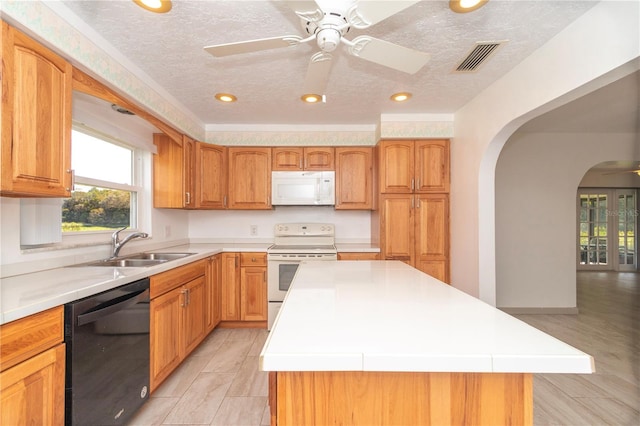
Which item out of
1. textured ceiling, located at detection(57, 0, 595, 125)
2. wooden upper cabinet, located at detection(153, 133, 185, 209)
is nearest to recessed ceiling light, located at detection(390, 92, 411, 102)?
textured ceiling, located at detection(57, 0, 595, 125)

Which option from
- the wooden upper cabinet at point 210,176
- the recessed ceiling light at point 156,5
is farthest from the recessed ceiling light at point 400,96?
the wooden upper cabinet at point 210,176

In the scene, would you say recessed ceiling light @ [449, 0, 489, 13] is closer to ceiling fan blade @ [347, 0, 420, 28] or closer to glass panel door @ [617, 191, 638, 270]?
ceiling fan blade @ [347, 0, 420, 28]

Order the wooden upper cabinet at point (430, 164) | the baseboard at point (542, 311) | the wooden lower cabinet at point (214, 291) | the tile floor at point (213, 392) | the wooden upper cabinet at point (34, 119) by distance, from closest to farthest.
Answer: the wooden upper cabinet at point (34, 119)
the tile floor at point (213, 392)
the wooden lower cabinet at point (214, 291)
the wooden upper cabinet at point (430, 164)
the baseboard at point (542, 311)

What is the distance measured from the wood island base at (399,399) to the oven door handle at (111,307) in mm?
1102

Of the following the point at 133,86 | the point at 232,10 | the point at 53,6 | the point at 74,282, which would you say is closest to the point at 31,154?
the point at 74,282

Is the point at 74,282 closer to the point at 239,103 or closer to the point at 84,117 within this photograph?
the point at 84,117

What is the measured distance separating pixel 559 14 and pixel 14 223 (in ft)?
10.3

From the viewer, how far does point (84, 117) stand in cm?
203

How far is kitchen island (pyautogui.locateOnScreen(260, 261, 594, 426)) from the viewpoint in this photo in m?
0.69

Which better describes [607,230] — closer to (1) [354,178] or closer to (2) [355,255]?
(1) [354,178]

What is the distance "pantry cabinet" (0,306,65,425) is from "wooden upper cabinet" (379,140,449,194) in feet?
9.13

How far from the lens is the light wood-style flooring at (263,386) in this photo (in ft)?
5.84

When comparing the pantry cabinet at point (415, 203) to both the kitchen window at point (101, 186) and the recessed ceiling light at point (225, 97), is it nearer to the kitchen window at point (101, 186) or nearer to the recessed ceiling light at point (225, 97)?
the recessed ceiling light at point (225, 97)

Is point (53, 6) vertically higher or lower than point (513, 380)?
higher
